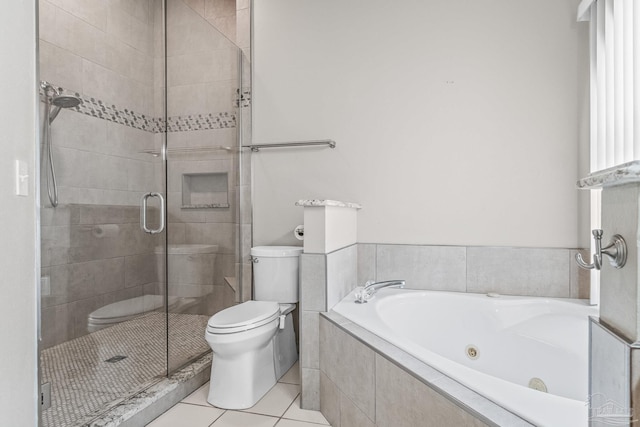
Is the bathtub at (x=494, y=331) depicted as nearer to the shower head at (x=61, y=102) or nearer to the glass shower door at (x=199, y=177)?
the glass shower door at (x=199, y=177)

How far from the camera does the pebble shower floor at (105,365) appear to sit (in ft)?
5.11

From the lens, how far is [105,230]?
71.2 inches

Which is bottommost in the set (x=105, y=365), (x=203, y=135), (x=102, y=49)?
(x=105, y=365)

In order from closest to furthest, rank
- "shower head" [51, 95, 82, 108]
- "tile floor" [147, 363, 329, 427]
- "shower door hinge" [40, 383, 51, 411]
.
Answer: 1. "shower door hinge" [40, 383, 51, 411]
2. "shower head" [51, 95, 82, 108]
3. "tile floor" [147, 363, 329, 427]

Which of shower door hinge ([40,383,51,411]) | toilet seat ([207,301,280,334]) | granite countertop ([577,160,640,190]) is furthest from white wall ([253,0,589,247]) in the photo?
granite countertop ([577,160,640,190])

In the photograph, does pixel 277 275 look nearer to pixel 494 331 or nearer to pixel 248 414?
pixel 248 414

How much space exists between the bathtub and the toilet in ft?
1.37

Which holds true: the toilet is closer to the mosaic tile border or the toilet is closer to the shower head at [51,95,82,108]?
the mosaic tile border

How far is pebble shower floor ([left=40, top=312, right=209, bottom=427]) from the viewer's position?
1557 millimetres

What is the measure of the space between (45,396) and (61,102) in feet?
3.90

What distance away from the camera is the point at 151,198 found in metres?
2.07

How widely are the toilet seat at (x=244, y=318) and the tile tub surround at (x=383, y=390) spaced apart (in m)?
0.34

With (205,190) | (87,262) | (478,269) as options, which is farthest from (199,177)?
(478,269)

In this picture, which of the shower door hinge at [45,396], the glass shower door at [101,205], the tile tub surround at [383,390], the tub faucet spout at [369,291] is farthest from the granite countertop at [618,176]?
the shower door hinge at [45,396]
